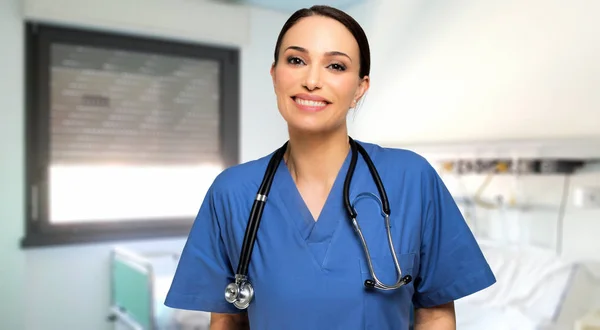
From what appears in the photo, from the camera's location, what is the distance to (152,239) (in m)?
2.95

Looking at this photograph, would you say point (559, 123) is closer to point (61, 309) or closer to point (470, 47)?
point (470, 47)

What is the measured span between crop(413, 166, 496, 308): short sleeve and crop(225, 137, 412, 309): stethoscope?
80mm

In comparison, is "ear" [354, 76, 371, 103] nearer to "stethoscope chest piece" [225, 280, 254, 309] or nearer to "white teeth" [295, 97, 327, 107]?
"white teeth" [295, 97, 327, 107]

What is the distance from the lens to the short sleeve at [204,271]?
0.87 meters

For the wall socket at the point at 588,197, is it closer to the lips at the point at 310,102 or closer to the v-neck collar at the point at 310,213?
the v-neck collar at the point at 310,213

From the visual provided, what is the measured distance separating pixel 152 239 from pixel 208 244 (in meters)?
2.18

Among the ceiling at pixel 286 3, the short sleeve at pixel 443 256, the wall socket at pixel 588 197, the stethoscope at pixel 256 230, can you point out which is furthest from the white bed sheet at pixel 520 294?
the ceiling at pixel 286 3

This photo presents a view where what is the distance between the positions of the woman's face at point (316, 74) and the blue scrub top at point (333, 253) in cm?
12

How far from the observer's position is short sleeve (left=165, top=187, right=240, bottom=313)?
873mm

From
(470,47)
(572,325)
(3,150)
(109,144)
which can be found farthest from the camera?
(109,144)

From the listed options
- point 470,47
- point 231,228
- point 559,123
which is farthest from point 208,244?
point 470,47

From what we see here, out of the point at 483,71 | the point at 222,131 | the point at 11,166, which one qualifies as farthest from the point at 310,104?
the point at 222,131

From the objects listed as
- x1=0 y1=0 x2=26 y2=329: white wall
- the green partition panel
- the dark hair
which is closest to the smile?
the dark hair

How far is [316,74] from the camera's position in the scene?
81 centimetres
